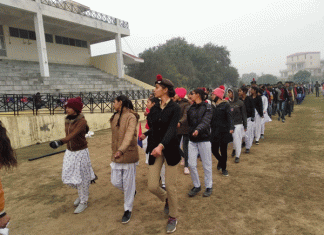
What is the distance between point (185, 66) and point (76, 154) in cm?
3507

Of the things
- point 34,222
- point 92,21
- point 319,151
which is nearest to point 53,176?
point 34,222

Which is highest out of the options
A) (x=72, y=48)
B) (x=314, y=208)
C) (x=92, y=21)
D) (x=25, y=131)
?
(x=92, y=21)

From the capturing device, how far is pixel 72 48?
24.2 metres

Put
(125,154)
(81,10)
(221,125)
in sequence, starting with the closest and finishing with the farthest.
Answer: (125,154) → (221,125) → (81,10)

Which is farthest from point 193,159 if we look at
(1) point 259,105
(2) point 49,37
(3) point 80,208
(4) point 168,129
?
(2) point 49,37

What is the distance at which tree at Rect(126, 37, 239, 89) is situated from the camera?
31.5m

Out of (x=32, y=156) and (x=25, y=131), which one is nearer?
(x=32, y=156)

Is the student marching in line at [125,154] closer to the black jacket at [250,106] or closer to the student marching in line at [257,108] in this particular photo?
the black jacket at [250,106]

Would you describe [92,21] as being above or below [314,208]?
above

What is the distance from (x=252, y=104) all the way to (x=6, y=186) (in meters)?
6.25

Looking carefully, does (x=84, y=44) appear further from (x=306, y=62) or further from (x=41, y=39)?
(x=306, y=62)

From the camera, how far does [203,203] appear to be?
3.35 m

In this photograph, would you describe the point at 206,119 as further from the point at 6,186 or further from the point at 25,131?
the point at 25,131

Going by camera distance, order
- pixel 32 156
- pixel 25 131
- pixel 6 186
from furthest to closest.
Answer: pixel 25 131 < pixel 32 156 < pixel 6 186
